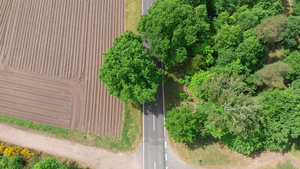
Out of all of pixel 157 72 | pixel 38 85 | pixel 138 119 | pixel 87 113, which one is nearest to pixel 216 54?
pixel 157 72

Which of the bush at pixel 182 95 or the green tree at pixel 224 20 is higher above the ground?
the green tree at pixel 224 20

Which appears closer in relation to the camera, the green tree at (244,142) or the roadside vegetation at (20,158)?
the green tree at (244,142)

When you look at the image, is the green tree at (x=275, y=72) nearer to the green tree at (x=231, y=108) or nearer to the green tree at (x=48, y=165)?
the green tree at (x=231, y=108)

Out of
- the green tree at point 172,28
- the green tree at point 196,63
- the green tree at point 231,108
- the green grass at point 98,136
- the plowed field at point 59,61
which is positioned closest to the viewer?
the green tree at point 231,108

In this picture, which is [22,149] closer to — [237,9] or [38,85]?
[38,85]

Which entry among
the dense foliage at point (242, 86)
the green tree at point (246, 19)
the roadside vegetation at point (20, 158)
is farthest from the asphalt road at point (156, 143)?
the green tree at point (246, 19)

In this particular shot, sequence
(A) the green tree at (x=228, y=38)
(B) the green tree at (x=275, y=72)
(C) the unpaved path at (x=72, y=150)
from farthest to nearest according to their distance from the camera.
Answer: (C) the unpaved path at (x=72, y=150) → (A) the green tree at (x=228, y=38) → (B) the green tree at (x=275, y=72)
